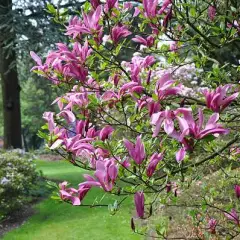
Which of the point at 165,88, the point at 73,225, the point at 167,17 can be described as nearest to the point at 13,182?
the point at 73,225

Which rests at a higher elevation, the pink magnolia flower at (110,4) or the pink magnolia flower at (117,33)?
the pink magnolia flower at (110,4)

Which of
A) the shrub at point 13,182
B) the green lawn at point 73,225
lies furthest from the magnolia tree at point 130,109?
the shrub at point 13,182

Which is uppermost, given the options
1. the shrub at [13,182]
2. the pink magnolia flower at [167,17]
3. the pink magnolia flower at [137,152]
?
the pink magnolia flower at [167,17]

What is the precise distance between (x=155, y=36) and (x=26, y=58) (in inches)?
445

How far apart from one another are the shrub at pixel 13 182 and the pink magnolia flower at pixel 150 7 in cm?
629

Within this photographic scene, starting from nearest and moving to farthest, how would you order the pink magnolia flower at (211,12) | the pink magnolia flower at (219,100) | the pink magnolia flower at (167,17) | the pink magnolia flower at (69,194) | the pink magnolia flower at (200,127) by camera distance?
the pink magnolia flower at (200,127), the pink magnolia flower at (219,100), the pink magnolia flower at (69,194), the pink magnolia flower at (167,17), the pink magnolia flower at (211,12)

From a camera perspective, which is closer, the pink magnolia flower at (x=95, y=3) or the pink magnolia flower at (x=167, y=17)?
the pink magnolia flower at (x=95, y=3)

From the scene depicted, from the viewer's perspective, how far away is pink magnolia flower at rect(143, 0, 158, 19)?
2.19 metres

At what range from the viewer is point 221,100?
168 centimetres

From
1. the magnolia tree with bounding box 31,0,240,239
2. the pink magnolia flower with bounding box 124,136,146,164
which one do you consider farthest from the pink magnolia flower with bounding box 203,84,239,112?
the pink magnolia flower with bounding box 124,136,146,164

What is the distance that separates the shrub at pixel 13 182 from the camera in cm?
830

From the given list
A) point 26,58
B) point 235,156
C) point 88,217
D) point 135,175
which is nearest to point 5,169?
point 88,217

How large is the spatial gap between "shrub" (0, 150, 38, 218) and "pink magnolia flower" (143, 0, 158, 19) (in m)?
6.29

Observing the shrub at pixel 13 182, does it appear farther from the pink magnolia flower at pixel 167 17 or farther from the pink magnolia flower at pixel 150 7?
the pink magnolia flower at pixel 150 7
